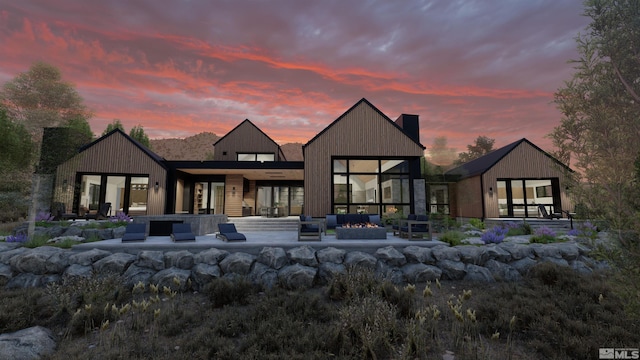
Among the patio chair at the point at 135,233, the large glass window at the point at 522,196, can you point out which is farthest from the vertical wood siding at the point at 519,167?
the patio chair at the point at 135,233

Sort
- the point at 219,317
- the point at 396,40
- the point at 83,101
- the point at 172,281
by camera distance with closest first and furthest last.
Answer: the point at 219,317, the point at 172,281, the point at 396,40, the point at 83,101

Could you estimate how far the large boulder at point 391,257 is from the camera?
6.76m

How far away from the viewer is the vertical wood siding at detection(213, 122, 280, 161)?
21047mm

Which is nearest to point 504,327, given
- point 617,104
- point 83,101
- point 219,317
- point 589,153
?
point 589,153

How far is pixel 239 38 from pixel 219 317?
1158cm

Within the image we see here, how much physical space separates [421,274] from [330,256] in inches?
91.5

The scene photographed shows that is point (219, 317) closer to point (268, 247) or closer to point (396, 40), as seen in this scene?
point (268, 247)

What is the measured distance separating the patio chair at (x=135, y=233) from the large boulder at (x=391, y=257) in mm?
7166

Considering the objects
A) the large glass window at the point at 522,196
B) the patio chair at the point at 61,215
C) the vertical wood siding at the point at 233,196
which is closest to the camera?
the patio chair at the point at 61,215

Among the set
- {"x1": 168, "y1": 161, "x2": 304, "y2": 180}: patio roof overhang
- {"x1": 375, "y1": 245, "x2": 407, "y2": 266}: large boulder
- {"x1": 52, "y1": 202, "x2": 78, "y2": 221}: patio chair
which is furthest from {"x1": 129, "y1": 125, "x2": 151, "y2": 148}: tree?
{"x1": 375, "y1": 245, "x2": 407, "y2": 266}: large boulder

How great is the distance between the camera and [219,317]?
477cm

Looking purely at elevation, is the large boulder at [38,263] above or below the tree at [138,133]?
below

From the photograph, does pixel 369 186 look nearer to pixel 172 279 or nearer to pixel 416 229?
pixel 416 229

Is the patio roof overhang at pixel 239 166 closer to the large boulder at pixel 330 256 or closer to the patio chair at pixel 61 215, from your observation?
the patio chair at pixel 61 215
